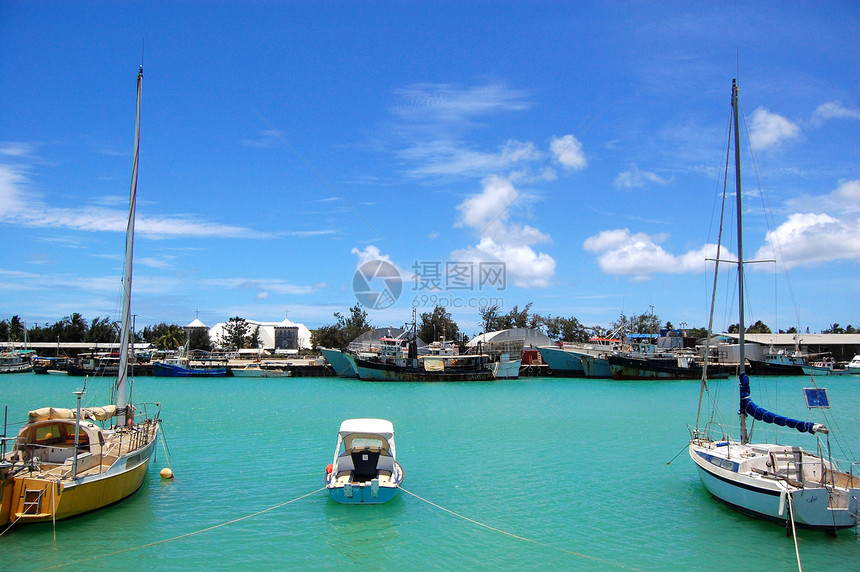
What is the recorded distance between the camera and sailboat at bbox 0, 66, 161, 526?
1444cm

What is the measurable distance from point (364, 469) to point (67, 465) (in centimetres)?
824

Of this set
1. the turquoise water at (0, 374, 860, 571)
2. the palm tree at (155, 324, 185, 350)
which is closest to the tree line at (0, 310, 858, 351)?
the palm tree at (155, 324, 185, 350)

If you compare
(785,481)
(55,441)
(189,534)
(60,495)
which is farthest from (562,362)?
(60,495)

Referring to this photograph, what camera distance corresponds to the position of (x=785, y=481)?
1558 centimetres

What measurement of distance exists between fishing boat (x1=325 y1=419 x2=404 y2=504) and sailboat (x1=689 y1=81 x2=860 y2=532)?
380 inches

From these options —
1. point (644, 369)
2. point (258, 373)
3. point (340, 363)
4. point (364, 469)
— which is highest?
point (644, 369)

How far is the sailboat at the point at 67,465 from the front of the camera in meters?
14.4

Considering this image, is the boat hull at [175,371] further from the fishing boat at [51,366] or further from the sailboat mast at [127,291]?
the sailboat mast at [127,291]

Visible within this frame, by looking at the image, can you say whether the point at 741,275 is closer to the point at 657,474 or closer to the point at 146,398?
the point at 657,474

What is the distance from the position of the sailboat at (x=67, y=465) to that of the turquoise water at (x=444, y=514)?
0.59 meters

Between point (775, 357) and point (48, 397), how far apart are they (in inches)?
3795

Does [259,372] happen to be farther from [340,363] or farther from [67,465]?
[67,465]

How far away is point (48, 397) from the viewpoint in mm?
50656

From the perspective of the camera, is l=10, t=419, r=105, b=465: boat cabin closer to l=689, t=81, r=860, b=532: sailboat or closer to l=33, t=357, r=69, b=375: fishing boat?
l=689, t=81, r=860, b=532: sailboat
